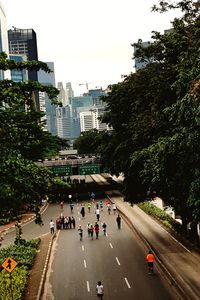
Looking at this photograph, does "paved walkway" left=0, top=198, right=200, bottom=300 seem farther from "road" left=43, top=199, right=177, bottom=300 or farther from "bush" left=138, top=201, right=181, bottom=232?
"bush" left=138, top=201, right=181, bottom=232

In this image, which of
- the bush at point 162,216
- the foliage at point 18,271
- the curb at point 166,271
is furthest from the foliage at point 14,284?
the bush at point 162,216

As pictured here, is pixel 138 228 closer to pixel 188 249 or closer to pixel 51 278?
pixel 188 249

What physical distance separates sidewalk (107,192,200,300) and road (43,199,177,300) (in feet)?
2.00

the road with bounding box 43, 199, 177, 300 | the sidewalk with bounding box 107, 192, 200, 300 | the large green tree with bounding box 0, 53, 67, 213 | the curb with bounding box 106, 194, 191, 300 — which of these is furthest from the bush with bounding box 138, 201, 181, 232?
the large green tree with bounding box 0, 53, 67, 213

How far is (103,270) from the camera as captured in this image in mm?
26234

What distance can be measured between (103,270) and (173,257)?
434 cm

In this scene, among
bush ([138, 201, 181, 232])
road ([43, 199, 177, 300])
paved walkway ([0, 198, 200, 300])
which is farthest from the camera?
bush ([138, 201, 181, 232])

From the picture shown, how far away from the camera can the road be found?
2186 centimetres

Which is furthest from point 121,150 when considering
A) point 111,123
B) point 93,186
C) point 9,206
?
point 93,186

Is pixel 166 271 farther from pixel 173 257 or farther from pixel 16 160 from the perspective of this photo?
pixel 16 160

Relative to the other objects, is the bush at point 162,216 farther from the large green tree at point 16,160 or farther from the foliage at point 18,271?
the large green tree at point 16,160

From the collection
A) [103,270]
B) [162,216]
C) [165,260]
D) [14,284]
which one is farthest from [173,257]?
[162,216]

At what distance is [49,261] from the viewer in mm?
28828

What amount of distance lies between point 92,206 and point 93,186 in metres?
16.2
